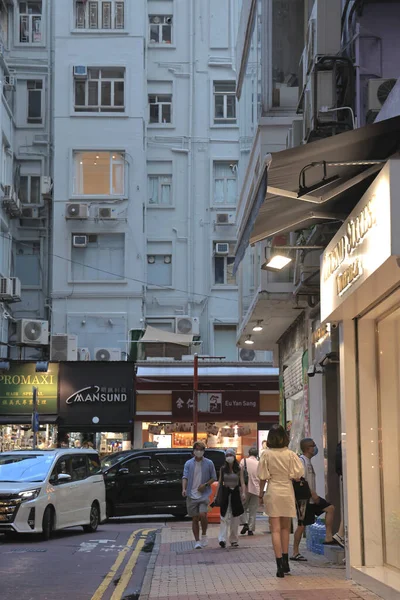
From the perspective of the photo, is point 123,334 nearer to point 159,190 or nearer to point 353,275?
point 159,190

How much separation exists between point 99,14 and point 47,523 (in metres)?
25.9

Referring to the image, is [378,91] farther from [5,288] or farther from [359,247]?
[5,288]

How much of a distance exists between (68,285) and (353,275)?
29157 millimetres

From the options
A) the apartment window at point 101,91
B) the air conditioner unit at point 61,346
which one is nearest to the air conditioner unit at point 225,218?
the apartment window at point 101,91

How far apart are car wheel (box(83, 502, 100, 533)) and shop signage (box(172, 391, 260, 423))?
52.8 feet

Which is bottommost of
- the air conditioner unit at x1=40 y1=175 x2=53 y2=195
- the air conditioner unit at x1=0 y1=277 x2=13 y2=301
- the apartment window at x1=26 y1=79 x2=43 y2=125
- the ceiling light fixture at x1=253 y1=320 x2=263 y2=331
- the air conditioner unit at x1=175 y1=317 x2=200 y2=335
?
the ceiling light fixture at x1=253 y1=320 x2=263 y2=331

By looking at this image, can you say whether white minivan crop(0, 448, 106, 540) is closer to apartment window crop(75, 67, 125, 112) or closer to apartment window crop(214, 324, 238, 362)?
apartment window crop(214, 324, 238, 362)

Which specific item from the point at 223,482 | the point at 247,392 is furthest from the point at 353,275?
the point at 247,392

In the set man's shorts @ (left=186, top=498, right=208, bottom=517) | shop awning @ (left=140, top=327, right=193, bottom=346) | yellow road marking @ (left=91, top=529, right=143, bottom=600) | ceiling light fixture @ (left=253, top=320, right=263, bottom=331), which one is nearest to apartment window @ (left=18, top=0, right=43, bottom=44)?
shop awning @ (left=140, top=327, right=193, bottom=346)

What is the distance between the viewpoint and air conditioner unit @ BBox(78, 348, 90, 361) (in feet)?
123

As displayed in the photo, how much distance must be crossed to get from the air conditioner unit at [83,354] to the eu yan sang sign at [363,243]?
26332 mm

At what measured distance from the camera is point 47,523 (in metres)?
18.7

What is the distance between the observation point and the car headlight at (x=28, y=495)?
18219 mm

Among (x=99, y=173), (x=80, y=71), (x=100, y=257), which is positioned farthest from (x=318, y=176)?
(x=80, y=71)
